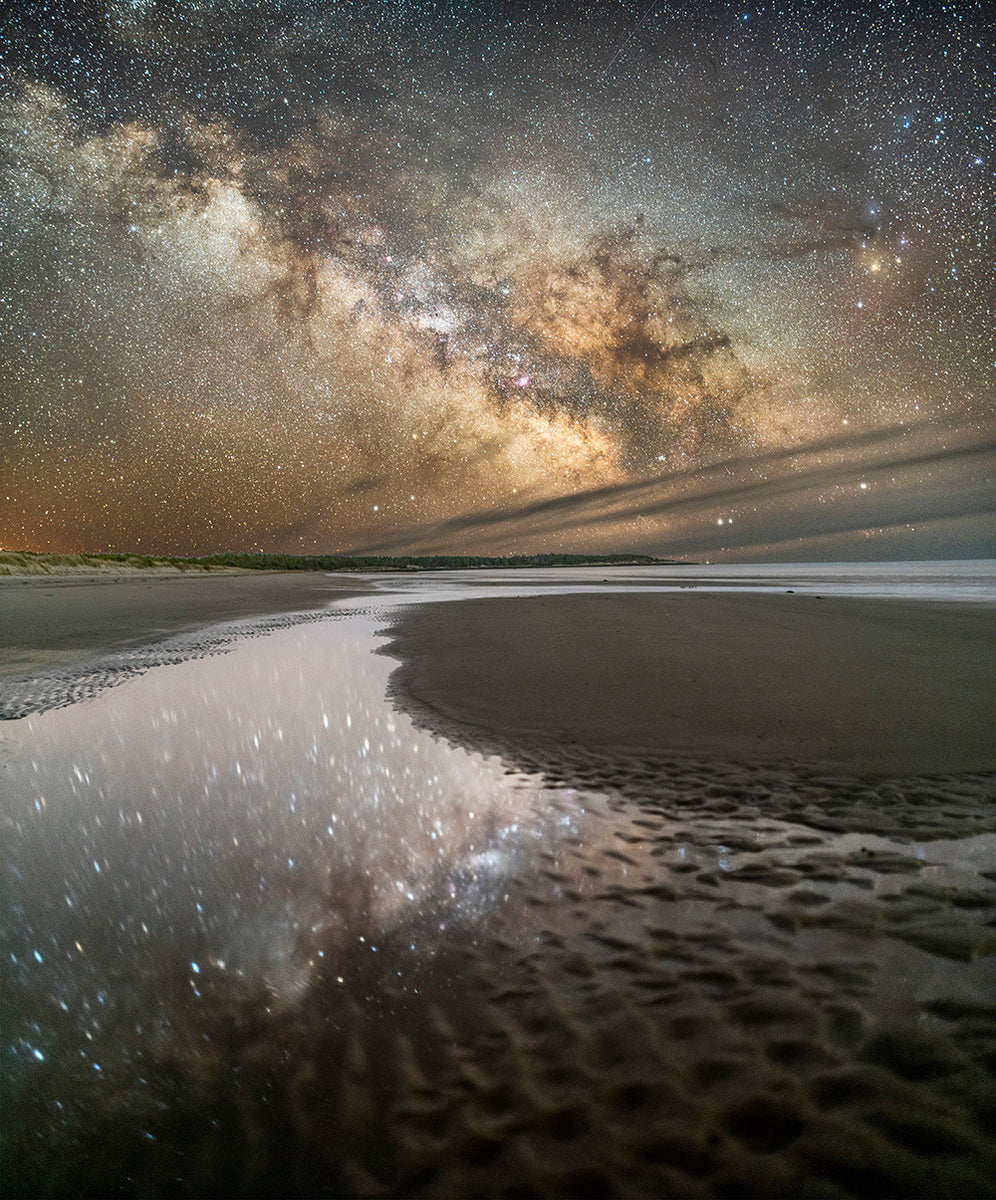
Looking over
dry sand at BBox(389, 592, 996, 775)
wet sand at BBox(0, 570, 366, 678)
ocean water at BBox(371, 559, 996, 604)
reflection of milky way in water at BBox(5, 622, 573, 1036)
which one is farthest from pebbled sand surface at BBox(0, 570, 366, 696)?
ocean water at BBox(371, 559, 996, 604)

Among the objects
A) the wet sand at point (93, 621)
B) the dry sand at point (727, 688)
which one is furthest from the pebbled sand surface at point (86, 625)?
the dry sand at point (727, 688)

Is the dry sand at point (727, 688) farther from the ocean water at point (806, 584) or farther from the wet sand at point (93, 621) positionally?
the ocean water at point (806, 584)

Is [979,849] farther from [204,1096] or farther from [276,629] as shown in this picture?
[276,629]

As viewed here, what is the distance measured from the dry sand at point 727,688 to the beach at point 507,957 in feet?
0.23

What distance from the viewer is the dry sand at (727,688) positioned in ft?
12.7

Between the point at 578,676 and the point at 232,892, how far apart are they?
13.9 feet

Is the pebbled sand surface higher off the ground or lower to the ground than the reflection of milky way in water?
higher

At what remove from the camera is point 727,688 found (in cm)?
534

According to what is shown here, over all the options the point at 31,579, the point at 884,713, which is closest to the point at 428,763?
the point at 884,713

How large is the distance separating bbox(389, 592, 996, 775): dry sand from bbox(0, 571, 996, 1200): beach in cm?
7

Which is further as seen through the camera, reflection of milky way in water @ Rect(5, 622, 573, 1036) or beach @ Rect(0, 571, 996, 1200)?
reflection of milky way in water @ Rect(5, 622, 573, 1036)

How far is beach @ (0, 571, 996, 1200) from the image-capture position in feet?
4.00

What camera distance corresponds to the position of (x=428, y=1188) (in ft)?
3.74

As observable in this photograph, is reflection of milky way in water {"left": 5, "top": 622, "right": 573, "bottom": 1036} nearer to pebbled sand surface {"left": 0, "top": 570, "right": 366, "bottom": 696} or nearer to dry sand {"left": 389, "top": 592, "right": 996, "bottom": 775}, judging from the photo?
dry sand {"left": 389, "top": 592, "right": 996, "bottom": 775}
